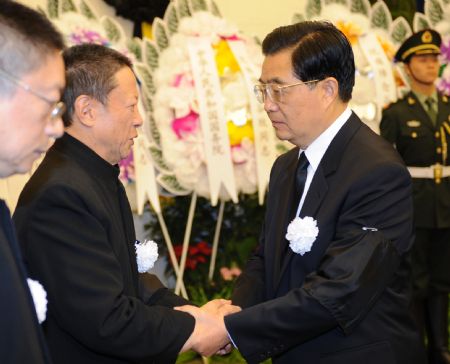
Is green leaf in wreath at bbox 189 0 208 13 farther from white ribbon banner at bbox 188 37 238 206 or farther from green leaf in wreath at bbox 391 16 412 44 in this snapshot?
green leaf in wreath at bbox 391 16 412 44

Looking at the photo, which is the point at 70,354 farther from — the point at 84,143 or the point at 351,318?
the point at 351,318

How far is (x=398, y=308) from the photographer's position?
1814 mm

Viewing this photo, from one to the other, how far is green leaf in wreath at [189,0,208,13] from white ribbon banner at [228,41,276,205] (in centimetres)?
29

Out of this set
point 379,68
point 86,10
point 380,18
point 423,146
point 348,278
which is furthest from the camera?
point 380,18

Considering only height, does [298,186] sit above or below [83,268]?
above

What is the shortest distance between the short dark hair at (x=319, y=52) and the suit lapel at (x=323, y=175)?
12 centimetres

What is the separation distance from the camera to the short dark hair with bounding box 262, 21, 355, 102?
1.92 m

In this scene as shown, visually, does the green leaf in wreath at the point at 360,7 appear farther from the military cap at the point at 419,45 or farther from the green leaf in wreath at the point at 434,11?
the green leaf in wreath at the point at 434,11

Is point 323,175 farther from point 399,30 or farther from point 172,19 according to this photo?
point 399,30

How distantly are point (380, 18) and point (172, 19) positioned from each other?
1408 mm

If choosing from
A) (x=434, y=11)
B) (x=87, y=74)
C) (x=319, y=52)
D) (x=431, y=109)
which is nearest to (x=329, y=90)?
(x=319, y=52)

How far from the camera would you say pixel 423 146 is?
3.86m

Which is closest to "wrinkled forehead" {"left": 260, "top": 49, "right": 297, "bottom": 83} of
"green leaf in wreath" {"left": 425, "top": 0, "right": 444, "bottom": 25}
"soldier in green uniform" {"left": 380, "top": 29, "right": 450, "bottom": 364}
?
"soldier in green uniform" {"left": 380, "top": 29, "right": 450, "bottom": 364}

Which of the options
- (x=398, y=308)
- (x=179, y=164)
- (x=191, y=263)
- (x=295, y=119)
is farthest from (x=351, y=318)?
(x=191, y=263)
